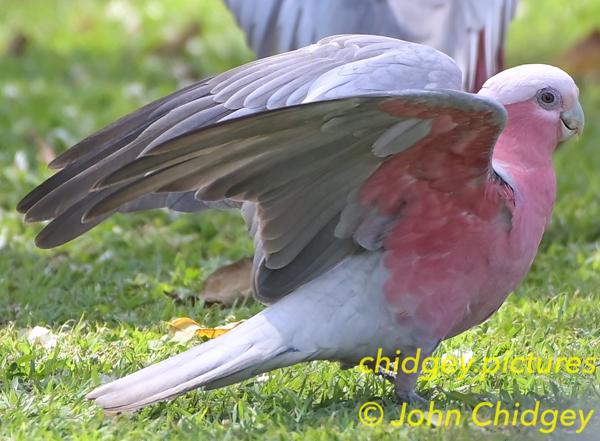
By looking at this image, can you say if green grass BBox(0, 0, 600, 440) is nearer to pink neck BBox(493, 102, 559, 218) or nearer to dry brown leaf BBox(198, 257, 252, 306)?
dry brown leaf BBox(198, 257, 252, 306)

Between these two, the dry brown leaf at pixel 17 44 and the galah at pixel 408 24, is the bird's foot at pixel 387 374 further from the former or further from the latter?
the dry brown leaf at pixel 17 44

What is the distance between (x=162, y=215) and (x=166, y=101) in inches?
75.3

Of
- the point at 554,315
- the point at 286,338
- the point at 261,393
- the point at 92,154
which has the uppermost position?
the point at 92,154

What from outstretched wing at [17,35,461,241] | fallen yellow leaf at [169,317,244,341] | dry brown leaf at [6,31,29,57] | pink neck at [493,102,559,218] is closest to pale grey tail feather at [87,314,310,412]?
outstretched wing at [17,35,461,241]

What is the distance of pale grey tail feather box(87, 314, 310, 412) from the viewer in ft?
9.78

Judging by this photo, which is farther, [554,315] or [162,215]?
[162,215]

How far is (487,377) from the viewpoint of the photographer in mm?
3439

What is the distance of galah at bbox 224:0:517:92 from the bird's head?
161 centimetres

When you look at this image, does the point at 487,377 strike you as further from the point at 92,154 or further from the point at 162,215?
the point at 162,215

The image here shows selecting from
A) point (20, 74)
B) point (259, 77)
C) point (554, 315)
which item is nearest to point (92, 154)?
point (259, 77)

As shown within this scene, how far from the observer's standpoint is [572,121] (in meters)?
3.32

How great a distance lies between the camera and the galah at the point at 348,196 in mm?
2924

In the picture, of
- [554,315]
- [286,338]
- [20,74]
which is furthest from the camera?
[20,74]

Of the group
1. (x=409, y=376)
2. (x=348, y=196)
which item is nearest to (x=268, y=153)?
(x=348, y=196)
